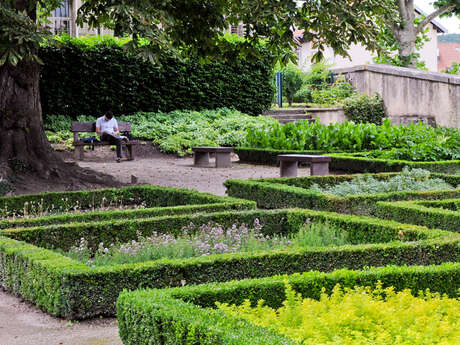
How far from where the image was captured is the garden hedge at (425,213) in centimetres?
721

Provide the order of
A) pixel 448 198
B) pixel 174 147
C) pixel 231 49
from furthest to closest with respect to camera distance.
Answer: pixel 174 147 < pixel 231 49 < pixel 448 198

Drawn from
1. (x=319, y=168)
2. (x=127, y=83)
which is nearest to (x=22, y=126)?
(x=319, y=168)

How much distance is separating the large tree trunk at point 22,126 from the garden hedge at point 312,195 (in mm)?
3446

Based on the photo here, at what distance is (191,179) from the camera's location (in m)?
13.3

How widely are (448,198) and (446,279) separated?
4.44 m

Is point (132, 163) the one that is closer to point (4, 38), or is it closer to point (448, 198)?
point (4, 38)

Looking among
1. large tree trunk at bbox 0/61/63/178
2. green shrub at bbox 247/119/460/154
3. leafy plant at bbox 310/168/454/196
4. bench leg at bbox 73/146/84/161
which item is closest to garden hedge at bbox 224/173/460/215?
leafy plant at bbox 310/168/454/196

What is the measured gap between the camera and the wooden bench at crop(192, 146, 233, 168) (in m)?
15.5

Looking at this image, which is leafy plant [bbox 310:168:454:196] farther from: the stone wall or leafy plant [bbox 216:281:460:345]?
the stone wall

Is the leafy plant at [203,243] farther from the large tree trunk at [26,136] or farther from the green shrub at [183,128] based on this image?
the green shrub at [183,128]

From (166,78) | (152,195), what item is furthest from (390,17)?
(166,78)

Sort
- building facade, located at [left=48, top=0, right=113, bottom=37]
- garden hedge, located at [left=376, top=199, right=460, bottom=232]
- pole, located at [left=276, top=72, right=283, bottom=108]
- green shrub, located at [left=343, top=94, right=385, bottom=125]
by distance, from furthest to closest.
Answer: pole, located at [left=276, top=72, right=283, bottom=108] < building facade, located at [left=48, top=0, right=113, bottom=37] < green shrub, located at [left=343, top=94, right=385, bottom=125] < garden hedge, located at [left=376, top=199, right=460, bottom=232]

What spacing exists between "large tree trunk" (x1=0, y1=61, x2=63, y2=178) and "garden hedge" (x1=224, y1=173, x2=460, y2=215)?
3.45m

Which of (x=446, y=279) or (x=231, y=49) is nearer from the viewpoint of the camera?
(x=446, y=279)
